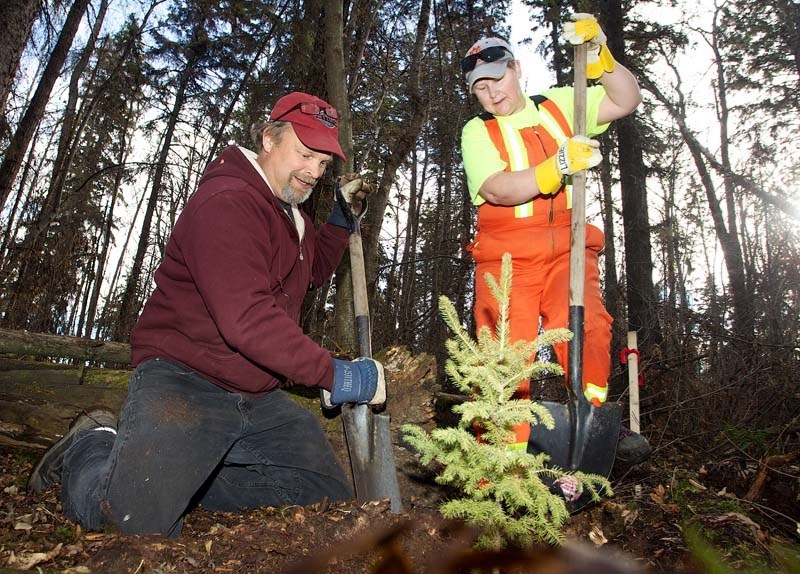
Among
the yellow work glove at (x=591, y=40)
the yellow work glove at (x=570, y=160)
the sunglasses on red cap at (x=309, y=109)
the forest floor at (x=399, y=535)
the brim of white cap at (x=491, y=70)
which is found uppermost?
the yellow work glove at (x=591, y=40)

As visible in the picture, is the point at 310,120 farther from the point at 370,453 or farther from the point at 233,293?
the point at 370,453

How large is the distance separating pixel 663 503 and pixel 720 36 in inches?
708

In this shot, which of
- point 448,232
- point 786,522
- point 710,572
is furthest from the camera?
point 448,232

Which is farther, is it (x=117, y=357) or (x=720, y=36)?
(x=720, y=36)

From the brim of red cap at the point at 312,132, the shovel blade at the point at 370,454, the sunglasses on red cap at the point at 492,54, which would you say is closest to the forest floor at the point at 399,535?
the shovel blade at the point at 370,454

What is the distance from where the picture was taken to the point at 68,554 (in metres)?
1.96

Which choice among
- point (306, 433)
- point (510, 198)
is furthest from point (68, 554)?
point (510, 198)

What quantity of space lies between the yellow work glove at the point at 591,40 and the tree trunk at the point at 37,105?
7632 mm

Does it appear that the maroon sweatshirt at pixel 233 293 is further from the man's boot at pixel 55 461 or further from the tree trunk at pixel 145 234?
the tree trunk at pixel 145 234

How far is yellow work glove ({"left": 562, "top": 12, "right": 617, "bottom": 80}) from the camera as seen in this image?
2.89 meters

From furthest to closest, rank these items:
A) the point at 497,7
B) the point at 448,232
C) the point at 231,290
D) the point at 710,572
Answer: the point at 448,232
the point at 497,7
the point at 231,290
the point at 710,572

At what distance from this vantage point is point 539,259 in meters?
2.91

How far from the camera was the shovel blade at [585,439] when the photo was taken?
246 centimetres

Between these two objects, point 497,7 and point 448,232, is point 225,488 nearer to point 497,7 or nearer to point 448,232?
point 497,7
